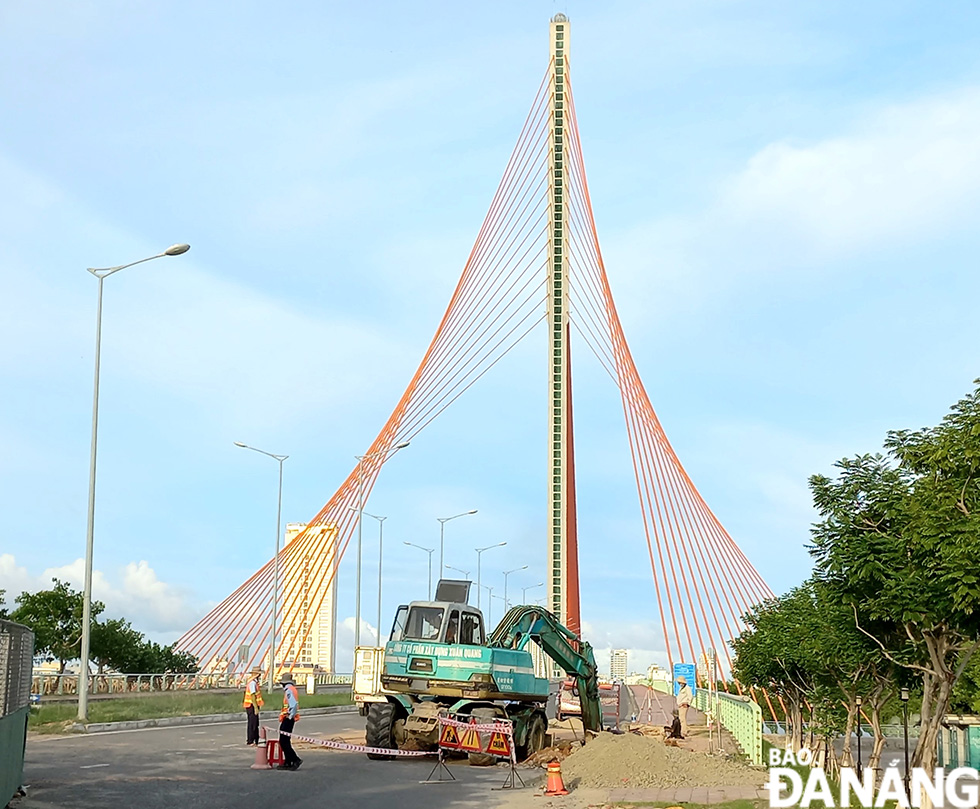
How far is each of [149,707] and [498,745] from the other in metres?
17.1

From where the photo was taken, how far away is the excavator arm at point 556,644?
27188mm

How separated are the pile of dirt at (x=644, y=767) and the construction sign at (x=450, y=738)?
7.29ft

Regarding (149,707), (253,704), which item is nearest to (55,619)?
(149,707)

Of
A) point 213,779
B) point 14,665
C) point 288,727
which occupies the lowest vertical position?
point 213,779

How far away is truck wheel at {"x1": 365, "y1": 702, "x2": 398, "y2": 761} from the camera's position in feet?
81.7

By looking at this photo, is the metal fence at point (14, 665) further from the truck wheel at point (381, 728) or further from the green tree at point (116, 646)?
the green tree at point (116, 646)

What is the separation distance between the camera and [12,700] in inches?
599

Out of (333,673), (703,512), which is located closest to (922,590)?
(703,512)

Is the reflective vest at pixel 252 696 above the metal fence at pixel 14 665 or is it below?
below

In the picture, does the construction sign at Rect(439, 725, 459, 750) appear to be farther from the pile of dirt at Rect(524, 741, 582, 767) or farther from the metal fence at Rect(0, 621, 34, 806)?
the metal fence at Rect(0, 621, 34, 806)

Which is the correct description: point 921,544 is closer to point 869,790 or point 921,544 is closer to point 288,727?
point 869,790

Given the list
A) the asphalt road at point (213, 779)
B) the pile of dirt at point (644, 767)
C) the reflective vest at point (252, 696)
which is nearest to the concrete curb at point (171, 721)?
the asphalt road at point (213, 779)

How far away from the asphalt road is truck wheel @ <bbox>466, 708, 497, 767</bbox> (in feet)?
0.59

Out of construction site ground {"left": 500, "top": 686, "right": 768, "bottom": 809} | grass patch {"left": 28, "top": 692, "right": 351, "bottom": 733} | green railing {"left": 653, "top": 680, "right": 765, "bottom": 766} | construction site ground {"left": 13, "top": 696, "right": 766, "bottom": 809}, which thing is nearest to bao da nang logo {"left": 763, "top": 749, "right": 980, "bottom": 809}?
construction site ground {"left": 500, "top": 686, "right": 768, "bottom": 809}
